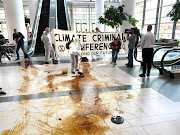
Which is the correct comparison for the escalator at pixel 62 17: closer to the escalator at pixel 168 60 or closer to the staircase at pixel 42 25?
the staircase at pixel 42 25

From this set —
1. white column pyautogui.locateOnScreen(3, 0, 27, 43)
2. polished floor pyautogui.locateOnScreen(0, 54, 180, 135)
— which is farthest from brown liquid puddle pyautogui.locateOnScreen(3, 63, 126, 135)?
white column pyautogui.locateOnScreen(3, 0, 27, 43)

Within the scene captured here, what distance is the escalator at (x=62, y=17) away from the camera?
467 inches

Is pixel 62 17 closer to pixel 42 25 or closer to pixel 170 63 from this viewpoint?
pixel 42 25

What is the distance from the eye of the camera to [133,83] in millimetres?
4645

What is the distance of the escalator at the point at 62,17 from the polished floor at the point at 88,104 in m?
7.38

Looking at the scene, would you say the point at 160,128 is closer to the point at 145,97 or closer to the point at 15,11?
the point at 145,97

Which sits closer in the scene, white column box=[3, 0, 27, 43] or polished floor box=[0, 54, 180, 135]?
polished floor box=[0, 54, 180, 135]

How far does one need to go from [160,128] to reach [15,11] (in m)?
10.5

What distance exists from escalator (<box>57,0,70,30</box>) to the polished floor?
Result: 291 inches

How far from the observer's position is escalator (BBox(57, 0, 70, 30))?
1187 centimetres

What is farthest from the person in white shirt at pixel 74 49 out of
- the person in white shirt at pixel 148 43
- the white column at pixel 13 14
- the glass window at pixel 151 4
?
the glass window at pixel 151 4

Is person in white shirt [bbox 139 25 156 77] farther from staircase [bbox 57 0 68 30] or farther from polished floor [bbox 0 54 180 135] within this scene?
staircase [bbox 57 0 68 30]

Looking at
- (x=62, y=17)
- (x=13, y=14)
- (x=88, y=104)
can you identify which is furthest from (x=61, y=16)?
(x=88, y=104)

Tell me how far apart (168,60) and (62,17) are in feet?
33.3
